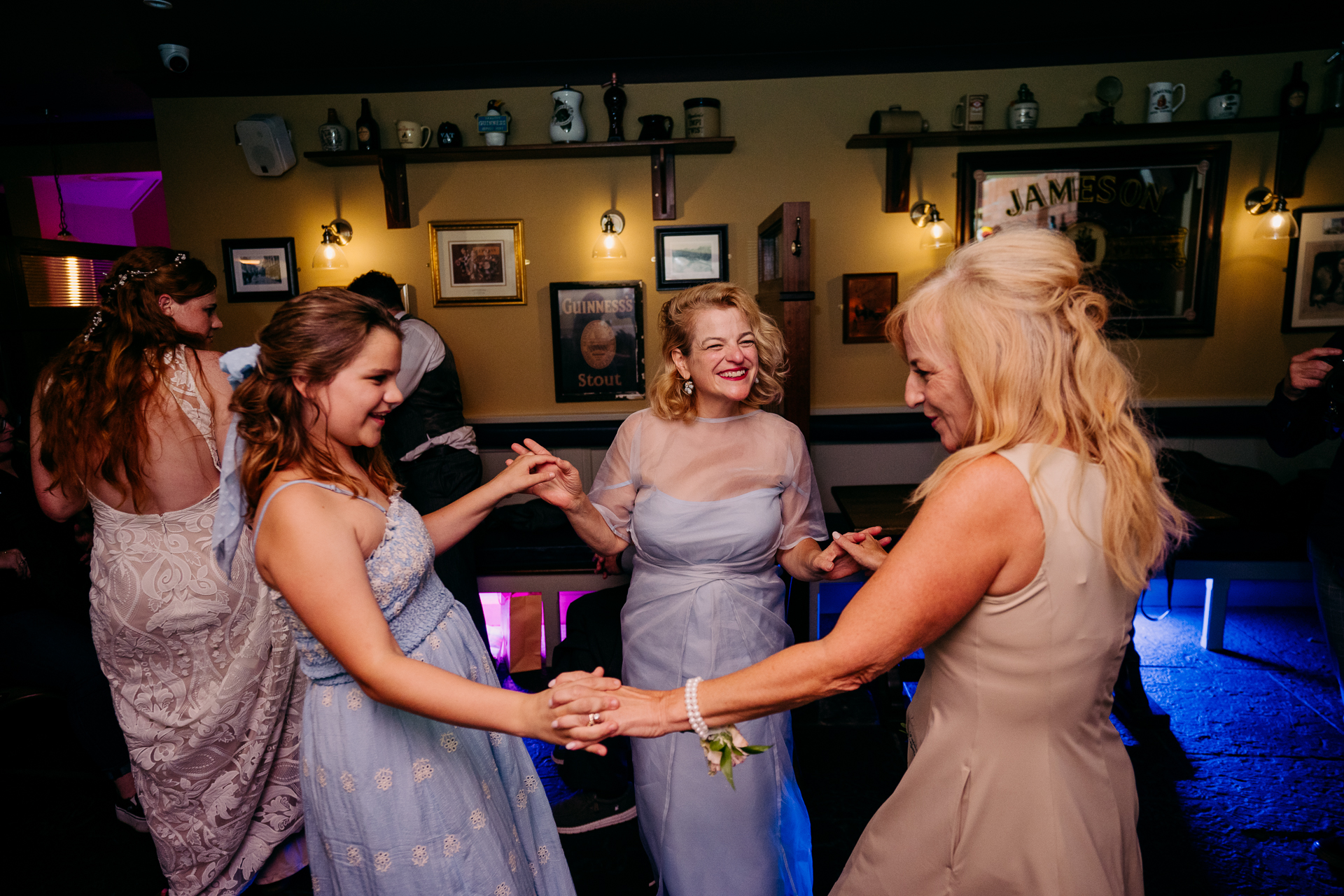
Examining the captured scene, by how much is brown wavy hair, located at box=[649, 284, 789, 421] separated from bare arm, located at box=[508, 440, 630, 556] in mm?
383

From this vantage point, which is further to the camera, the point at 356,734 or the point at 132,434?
the point at 132,434

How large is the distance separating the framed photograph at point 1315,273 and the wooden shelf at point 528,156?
10.4 feet

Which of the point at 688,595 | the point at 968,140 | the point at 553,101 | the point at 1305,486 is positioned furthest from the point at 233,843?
the point at 1305,486

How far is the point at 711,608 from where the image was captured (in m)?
1.94

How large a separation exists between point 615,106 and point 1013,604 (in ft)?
11.3

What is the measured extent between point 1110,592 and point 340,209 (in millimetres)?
4247

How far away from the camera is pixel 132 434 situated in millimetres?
1990

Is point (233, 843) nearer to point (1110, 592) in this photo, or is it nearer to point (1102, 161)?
point (1110, 592)

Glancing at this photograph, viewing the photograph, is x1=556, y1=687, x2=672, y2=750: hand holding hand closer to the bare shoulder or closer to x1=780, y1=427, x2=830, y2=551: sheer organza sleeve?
the bare shoulder

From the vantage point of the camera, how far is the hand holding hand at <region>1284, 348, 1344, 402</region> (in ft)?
7.14

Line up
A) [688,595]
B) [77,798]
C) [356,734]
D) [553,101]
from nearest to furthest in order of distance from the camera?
[356,734] → [688,595] → [77,798] → [553,101]

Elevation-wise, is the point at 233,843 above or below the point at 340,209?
below

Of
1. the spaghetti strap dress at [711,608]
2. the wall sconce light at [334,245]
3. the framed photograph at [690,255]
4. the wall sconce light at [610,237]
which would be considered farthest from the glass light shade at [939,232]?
the wall sconce light at [334,245]

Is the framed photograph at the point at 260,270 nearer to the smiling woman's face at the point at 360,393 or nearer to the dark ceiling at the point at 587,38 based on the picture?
the dark ceiling at the point at 587,38
